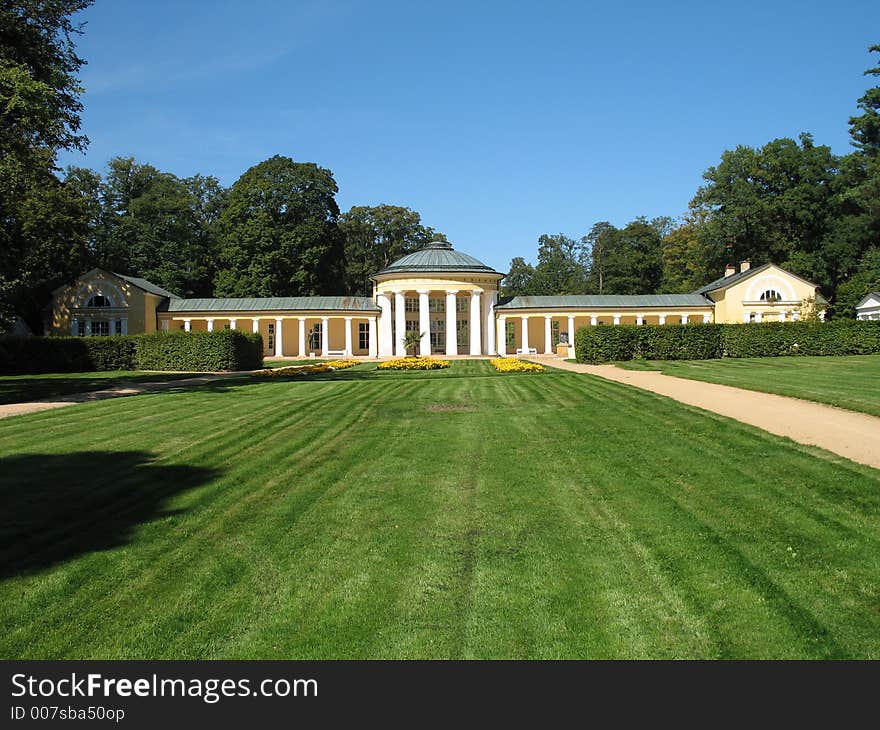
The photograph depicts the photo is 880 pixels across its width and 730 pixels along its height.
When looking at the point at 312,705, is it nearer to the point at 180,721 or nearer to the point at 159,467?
the point at 180,721

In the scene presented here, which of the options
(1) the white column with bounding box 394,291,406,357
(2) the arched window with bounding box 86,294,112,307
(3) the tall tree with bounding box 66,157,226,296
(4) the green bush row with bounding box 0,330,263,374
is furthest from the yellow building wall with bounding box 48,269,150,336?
(1) the white column with bounding box 394,291,406,357

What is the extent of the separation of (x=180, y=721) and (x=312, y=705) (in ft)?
2.09

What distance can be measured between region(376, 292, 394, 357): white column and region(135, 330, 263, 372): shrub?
19414 mm

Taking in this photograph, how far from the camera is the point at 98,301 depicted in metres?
52.2

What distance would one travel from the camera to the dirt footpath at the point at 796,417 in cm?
931

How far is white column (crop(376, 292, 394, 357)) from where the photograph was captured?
54.3m

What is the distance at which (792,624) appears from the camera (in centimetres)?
422

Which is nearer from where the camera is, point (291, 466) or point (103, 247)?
point (291, 466)

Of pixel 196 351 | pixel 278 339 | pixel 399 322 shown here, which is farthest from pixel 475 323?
pixel 196 351

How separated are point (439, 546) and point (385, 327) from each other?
49.3m

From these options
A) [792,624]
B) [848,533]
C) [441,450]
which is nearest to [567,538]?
[792,624]

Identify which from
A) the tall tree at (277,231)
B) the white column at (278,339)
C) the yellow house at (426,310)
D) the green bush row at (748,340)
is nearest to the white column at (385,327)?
the yellow house at (426,310)

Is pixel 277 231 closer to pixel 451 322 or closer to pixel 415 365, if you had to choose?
pixel 451 322

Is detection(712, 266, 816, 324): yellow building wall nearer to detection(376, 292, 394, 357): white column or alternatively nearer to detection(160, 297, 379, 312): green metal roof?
detection(376, 292, 394, 357): white column
